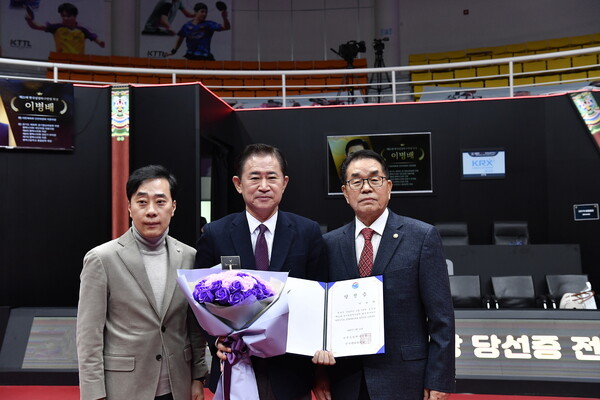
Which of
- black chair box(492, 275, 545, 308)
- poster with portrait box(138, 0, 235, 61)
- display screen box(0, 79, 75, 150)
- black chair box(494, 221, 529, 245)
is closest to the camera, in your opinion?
display screen box(0, 79, 75, 150)

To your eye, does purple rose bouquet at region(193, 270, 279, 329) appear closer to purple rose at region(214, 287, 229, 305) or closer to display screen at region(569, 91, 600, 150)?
purple rose at region(214, 287, 229, 305)

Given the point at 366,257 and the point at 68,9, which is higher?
the point at 68,9

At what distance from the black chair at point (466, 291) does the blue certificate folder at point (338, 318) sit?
3963 millimetres

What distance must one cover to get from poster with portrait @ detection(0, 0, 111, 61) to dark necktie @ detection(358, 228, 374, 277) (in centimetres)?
1283

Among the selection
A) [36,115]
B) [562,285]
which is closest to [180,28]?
[36,115]

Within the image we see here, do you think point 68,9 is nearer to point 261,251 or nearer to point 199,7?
point 199,7

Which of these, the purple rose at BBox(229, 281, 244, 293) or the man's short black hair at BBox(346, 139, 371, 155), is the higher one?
the man's short black hair at BBox(346, 139, 371, 155)

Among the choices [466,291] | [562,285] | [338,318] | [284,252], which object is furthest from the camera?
[562,285]

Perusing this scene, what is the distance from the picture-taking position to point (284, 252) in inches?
80.2

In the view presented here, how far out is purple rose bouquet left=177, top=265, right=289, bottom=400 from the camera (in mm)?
1748

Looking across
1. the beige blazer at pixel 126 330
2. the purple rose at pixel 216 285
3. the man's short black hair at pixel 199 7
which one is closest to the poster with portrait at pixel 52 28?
Answer: the man's short black hair at pixel 199 7

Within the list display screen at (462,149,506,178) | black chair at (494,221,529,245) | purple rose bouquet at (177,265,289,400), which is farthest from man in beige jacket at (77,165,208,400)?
display screen at (462,149,506,178)

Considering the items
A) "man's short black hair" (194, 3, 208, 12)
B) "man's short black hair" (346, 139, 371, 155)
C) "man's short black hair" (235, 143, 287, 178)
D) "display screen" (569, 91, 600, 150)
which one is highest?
"man's short black hair" (194, 3, 208, 12)

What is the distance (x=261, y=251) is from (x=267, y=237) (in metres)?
0.07
